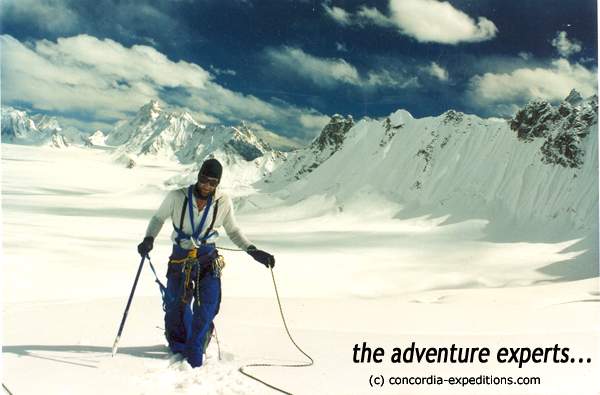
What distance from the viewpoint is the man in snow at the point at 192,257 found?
17.7ft

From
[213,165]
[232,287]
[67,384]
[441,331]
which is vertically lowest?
[232,287]

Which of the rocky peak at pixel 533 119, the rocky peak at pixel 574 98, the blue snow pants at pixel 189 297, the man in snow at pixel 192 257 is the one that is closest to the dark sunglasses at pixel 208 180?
the man in snow at pixel 192 257

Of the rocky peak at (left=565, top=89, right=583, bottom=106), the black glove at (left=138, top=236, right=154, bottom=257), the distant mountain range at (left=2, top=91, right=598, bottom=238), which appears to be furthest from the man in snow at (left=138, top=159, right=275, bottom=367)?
Answer: the rocky peak at (left=565, top=89, right=583, bottom=106)

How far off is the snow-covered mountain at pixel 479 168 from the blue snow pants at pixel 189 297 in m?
53.7

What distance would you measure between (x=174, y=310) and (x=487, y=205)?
66.5 meters

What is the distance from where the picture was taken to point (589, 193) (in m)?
54.7

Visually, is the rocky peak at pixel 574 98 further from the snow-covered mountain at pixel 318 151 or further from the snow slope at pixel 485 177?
the snow-covered mountain at pixel 318 151

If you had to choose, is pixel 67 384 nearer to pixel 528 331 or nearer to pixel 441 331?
pixel 441 331

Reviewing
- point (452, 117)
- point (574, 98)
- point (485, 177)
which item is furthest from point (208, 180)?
point (452, 117)

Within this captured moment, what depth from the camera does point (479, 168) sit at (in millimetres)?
74125

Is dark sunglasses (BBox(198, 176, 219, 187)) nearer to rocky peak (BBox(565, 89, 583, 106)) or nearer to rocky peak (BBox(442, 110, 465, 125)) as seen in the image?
rocky peak (BBox(565, 89, 583, 106))

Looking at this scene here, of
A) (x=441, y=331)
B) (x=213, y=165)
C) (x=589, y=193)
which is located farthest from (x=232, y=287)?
(x=589, y=193)

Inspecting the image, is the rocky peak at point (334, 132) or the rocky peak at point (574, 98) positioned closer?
the rocky peak at point (574, 98)

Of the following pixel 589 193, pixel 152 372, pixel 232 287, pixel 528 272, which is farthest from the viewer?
pixel 589 193
